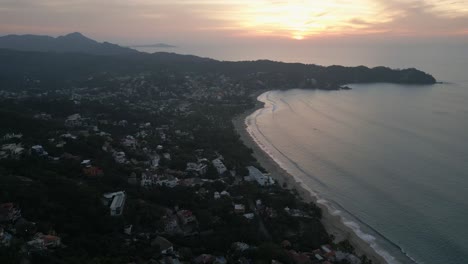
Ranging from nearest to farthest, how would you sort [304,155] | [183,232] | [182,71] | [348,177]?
[183,232]
[348,177]
[304,155]
[182,71]

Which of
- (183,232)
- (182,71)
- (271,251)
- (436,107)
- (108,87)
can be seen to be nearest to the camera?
(271,251)

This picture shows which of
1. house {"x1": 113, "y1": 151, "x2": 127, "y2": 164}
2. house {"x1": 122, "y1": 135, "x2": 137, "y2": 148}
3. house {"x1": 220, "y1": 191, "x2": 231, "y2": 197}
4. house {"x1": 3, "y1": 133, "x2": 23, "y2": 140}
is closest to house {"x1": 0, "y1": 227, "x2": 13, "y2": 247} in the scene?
house {"x1": 220, "y1": 191, "x2": 231, "y2": 197}

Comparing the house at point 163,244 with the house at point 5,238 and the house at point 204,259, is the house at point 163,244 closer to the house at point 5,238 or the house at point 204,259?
the house at point 204,259

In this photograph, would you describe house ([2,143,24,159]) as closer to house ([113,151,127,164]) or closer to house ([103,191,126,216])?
house ([113,151,127,164])

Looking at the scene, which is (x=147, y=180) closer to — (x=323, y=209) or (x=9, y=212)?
(x=9, y=212)

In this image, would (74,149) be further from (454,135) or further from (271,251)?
(454,135)

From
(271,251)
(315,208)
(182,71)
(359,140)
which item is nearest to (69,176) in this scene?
(271,251)

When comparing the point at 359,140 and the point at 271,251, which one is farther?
the point at 359,140
